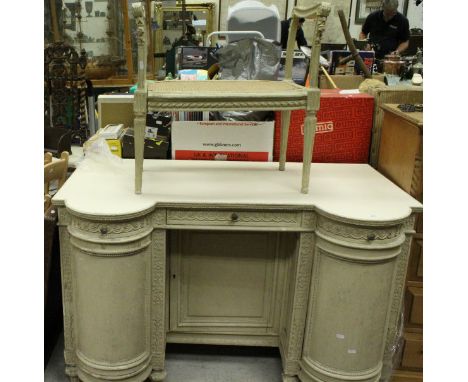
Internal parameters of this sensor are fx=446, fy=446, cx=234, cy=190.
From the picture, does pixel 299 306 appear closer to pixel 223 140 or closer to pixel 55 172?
pixel 223 140

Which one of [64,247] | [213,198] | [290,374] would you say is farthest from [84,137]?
[290,374]

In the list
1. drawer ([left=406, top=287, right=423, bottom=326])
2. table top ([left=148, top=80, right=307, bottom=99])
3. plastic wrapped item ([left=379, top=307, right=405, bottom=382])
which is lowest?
plastic wrapped item ([left=379, top=307, right=405, bottom=382])

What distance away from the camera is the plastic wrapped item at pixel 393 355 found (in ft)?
5.31

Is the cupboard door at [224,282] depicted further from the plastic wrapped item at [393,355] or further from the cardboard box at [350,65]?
the cardboard box at [350,65]

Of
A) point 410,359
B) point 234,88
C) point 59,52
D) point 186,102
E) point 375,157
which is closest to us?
point 186,102

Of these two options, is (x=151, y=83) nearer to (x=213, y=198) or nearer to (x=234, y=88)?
(x=234, y=88)

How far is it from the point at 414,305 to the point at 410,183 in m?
0.45

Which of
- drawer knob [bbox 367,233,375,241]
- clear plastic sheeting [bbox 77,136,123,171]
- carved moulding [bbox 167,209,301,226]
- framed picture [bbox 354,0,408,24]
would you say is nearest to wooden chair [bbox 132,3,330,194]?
carved moulding [bbox 167,209,301,226]

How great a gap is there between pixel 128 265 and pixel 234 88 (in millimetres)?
700

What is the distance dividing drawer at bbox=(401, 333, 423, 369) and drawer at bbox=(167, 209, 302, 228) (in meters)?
0.65

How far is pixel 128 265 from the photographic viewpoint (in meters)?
1.40

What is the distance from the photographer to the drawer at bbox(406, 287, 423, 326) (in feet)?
5.27

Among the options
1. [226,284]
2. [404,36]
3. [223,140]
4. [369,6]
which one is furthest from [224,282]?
[369,6]

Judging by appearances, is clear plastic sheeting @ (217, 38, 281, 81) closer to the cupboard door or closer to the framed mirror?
the cupboard door
